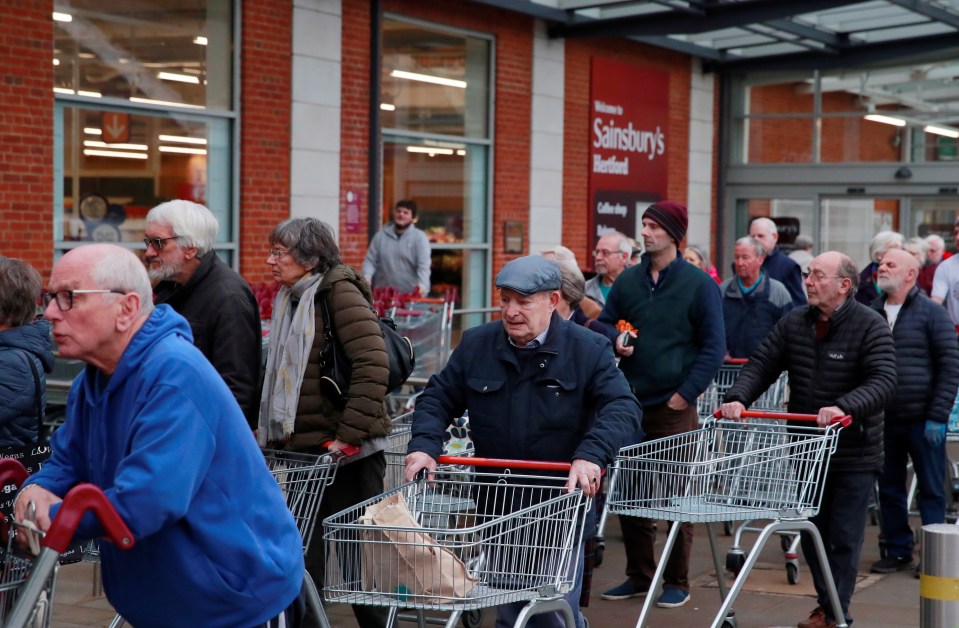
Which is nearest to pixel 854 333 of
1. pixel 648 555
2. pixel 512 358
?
pixel 648 555

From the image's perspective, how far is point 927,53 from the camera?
798 inches

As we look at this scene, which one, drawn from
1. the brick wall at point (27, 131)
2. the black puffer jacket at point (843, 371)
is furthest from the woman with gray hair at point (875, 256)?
the brick wall at point (27, 131)

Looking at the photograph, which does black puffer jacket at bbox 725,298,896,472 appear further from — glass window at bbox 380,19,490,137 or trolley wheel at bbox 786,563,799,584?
glass window at bbox 380,19,490,137

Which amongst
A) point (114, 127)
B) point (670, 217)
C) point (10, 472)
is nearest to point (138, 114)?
point (114, 127)

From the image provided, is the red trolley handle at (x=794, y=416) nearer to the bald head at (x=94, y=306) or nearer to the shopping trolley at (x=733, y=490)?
the shopping trolley at (x=733, y=490)

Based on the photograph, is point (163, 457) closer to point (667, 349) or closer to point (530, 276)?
point (530, 276)

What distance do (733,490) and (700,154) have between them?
16344 mm

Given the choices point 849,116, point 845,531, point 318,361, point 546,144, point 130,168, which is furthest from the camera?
point 849,116

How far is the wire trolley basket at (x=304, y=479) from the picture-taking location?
17.7 ft

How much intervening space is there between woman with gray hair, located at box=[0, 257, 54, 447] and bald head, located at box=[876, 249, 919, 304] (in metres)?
5.01

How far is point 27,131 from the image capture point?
38.2 feet

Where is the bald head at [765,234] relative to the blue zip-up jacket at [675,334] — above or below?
above

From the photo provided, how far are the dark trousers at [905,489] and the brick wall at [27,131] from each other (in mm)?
7440

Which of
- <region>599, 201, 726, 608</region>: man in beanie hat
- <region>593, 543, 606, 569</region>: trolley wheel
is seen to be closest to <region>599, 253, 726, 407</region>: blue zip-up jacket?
<region>599, 201, 726, 608</region>: man in beanie hat
